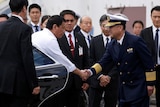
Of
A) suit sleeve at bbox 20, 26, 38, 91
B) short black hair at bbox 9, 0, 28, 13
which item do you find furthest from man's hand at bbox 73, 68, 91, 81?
short black hair at bbox 9, 0, 28, 13

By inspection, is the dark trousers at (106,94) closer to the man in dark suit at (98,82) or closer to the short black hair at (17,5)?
the man in dark suit at (98,82)

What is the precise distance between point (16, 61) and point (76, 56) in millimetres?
Answer: 1726

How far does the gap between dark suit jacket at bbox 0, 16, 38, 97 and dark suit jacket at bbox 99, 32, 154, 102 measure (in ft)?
4.26

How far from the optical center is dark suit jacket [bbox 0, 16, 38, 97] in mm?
4648

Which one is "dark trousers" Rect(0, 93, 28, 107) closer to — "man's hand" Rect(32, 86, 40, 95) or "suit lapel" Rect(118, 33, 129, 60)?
"man's hand" Rect(32, 86, 40, 95)

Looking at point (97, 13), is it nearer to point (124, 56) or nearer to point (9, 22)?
point (124, 56)

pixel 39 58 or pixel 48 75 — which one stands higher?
pixel 39 58

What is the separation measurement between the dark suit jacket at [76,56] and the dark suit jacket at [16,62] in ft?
3.64

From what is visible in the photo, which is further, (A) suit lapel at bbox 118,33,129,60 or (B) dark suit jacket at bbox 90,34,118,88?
→ (B) dark suit jacket at bbox 90,34,118,88

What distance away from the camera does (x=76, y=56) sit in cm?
628

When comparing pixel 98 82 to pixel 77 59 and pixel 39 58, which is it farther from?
pixel 39 58

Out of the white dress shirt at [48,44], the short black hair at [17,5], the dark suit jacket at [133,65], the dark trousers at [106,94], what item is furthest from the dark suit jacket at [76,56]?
the short black hair at [17,5]

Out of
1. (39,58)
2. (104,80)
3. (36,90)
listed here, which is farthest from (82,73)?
(36,90)

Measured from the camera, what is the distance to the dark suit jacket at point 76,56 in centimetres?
590
